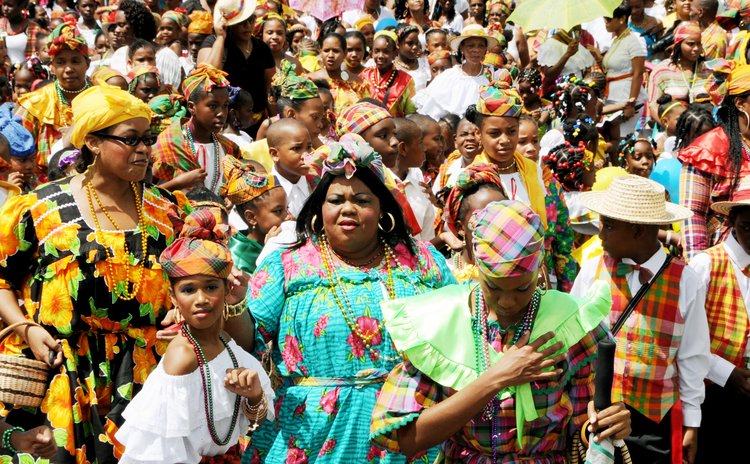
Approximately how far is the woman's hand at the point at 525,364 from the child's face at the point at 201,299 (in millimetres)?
1486

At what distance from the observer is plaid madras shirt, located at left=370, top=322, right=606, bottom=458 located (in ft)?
11.0

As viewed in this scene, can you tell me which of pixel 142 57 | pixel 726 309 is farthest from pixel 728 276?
pixel 142 57

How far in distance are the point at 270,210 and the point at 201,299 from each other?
82.9 inches

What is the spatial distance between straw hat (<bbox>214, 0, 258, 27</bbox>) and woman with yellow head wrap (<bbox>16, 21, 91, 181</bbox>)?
141 cm

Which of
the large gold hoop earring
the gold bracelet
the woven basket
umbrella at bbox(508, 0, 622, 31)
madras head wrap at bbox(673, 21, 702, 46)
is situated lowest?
the woven basket

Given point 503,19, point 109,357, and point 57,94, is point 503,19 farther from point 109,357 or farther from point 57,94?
point 109,357

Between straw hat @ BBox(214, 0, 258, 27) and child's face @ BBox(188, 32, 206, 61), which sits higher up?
straw hat @ BBox(214, 0, 258, 27)

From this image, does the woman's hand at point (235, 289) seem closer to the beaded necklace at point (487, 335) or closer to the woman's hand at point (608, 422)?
the beaded necklace at point (487, 335)

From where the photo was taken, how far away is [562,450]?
3523 millimetres

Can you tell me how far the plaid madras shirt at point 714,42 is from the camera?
13.1 metres

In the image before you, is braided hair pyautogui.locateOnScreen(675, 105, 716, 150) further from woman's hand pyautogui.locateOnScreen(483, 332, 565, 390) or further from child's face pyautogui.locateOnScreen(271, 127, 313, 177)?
woman's hand pyautogui.locateOnScreen(483, 332, 565, 390)

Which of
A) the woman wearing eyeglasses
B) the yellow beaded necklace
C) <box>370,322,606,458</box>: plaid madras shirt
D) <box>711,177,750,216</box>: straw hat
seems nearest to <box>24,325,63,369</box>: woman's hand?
the woman wearing eyeglasses

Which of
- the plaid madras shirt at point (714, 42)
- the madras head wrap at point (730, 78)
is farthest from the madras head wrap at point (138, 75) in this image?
the plaid madras shirt at point (714, 42)

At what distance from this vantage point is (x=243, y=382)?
4191 mm
